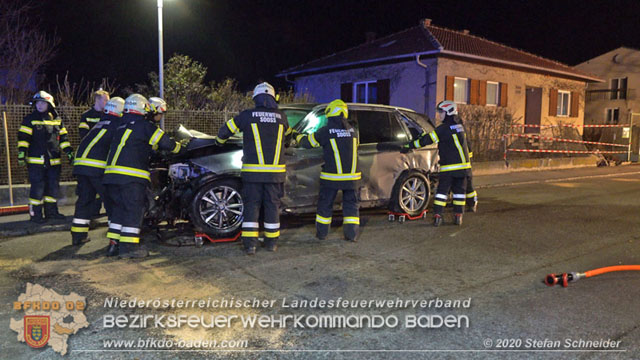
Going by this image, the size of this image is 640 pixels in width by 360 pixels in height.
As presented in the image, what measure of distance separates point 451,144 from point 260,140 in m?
2.98

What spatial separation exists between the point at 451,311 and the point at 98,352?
2647 millimetres

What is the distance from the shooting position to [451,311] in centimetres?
417

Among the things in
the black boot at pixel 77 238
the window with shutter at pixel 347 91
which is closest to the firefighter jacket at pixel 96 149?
the black boot at pixel 77 238

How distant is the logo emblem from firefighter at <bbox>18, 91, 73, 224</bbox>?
419 cm

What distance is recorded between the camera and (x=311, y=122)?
6957mm

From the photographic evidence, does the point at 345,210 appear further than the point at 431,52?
No

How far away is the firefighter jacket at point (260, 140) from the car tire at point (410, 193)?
92.4 inches

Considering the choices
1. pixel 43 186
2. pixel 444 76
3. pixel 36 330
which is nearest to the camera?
pixel 36 330

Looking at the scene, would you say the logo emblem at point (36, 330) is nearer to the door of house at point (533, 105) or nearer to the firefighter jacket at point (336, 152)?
the firefighter jacket at point (336, 152)

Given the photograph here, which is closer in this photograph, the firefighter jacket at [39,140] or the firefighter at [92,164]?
the firefighter at [92,164]

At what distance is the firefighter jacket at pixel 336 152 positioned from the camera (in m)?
6.35

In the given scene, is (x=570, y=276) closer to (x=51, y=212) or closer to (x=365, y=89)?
(x=51, y=212)

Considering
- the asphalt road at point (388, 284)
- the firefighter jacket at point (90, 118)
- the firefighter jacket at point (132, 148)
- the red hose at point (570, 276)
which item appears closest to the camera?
the asphalt road at point (388, 284)

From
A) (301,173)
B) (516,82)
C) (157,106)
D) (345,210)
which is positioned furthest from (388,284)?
(516,82)
